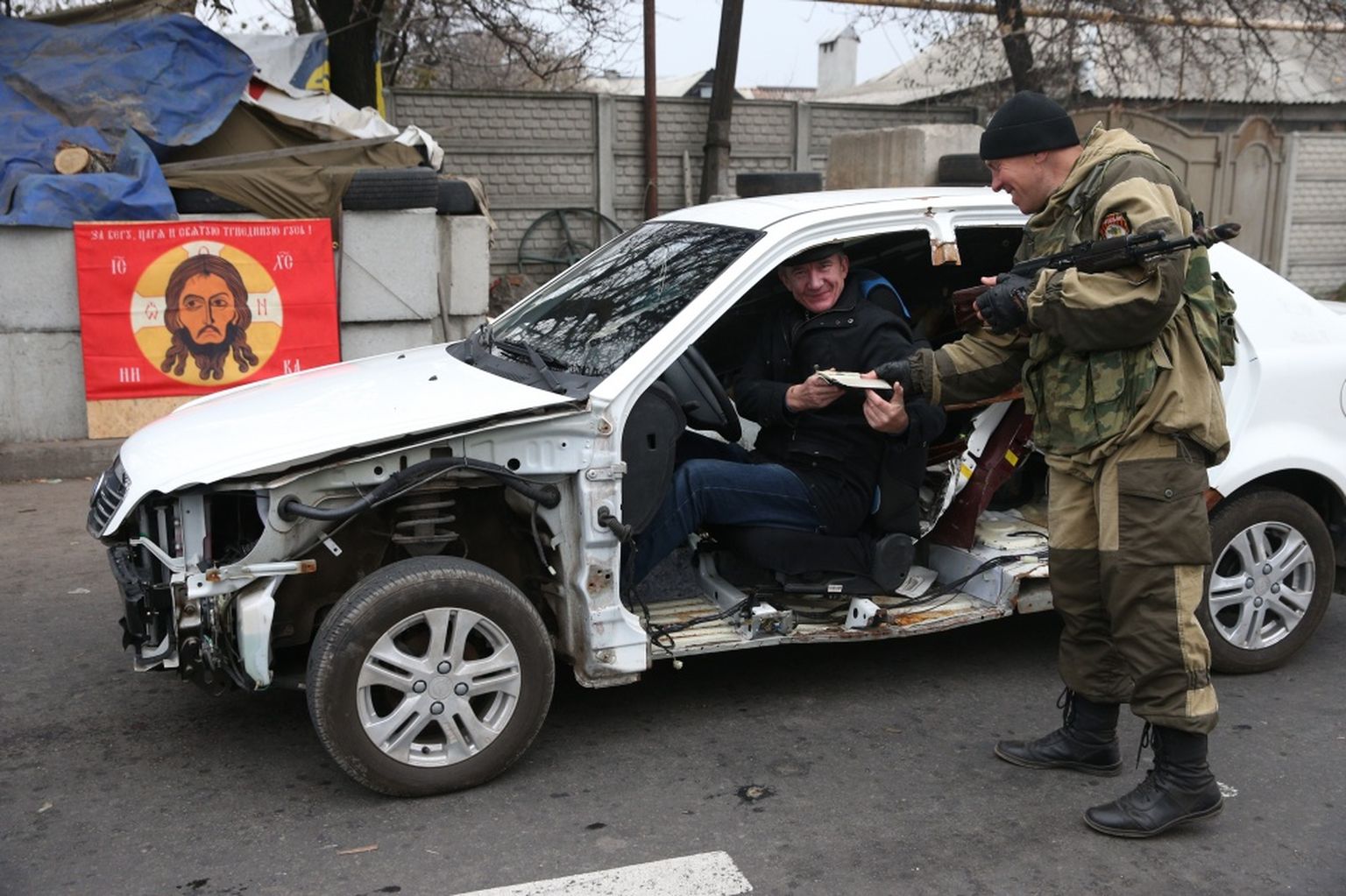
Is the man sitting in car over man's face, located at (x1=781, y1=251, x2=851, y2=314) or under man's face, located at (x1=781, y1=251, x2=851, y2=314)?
under

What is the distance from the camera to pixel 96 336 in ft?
26.3

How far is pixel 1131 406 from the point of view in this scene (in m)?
3.46

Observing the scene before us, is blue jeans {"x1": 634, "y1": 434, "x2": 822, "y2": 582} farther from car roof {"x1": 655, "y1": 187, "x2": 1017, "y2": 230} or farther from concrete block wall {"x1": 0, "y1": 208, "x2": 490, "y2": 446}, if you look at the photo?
concrete block wall {"x1": 0, "y1": 208, "x2": 490, "y2": 446}

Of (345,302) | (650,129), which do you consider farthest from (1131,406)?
(650,129)

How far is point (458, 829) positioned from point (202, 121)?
727cm

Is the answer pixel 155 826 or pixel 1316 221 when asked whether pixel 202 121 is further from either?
pixel 1316 221

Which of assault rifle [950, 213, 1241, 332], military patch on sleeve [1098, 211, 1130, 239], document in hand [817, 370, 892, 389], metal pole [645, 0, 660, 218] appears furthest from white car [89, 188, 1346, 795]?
metal pole [645, 0, 660, 218]

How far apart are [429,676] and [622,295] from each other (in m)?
1.50

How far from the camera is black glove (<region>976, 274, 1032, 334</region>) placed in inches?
138

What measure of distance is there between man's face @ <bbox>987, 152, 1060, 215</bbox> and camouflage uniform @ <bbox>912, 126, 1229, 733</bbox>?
0.18 ft

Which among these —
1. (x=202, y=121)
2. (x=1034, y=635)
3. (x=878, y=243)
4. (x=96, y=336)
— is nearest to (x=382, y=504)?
(x=878, y=243)

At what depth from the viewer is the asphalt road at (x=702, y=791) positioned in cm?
330

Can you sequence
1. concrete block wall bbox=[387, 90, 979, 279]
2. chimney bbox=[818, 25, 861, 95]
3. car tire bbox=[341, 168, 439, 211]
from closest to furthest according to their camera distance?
car tire bbox=[341, 168, 439, 211] → concrete block wall bbox=[387, 90, 979, 279] → chimney bbox=[818, 25, 861, 95]

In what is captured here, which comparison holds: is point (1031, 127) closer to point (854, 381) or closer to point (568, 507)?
point (854, 381)
